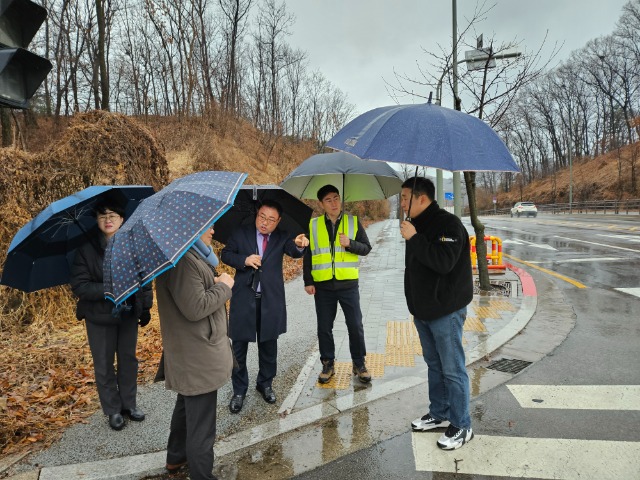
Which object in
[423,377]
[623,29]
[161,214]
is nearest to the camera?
[161,214]

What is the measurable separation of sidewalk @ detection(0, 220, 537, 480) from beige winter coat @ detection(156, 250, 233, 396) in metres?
0.94

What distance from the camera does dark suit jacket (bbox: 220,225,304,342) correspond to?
3.95 meters

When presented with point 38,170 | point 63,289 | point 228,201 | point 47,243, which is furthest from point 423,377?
point 38,170

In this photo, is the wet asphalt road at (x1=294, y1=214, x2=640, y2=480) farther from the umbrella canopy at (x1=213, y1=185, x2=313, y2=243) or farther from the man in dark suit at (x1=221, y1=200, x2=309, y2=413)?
the umbrella canopy at (x1=213, y1=185, x2=313, y2=243)

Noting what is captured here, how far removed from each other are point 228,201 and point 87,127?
6550 mm

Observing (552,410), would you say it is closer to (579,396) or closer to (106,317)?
(579,396)

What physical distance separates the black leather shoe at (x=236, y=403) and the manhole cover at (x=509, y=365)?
284cm

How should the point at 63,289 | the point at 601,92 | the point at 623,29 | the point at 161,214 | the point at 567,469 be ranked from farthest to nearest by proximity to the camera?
the point at 601,92 → the point at 623,29 → the point at 63,289 → the point at 567,469 → the point at 161,214

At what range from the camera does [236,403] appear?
395 centimetres

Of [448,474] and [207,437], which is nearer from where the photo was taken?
[207,437]

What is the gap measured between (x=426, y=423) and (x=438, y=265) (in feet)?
4.59

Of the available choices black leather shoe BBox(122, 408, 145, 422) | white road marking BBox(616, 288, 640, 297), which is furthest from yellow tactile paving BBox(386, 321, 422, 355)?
white road marking BBox(616, 288, 640, 297)

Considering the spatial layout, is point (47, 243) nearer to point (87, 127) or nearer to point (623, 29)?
point (87, 127)

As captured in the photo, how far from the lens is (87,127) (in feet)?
25.1
